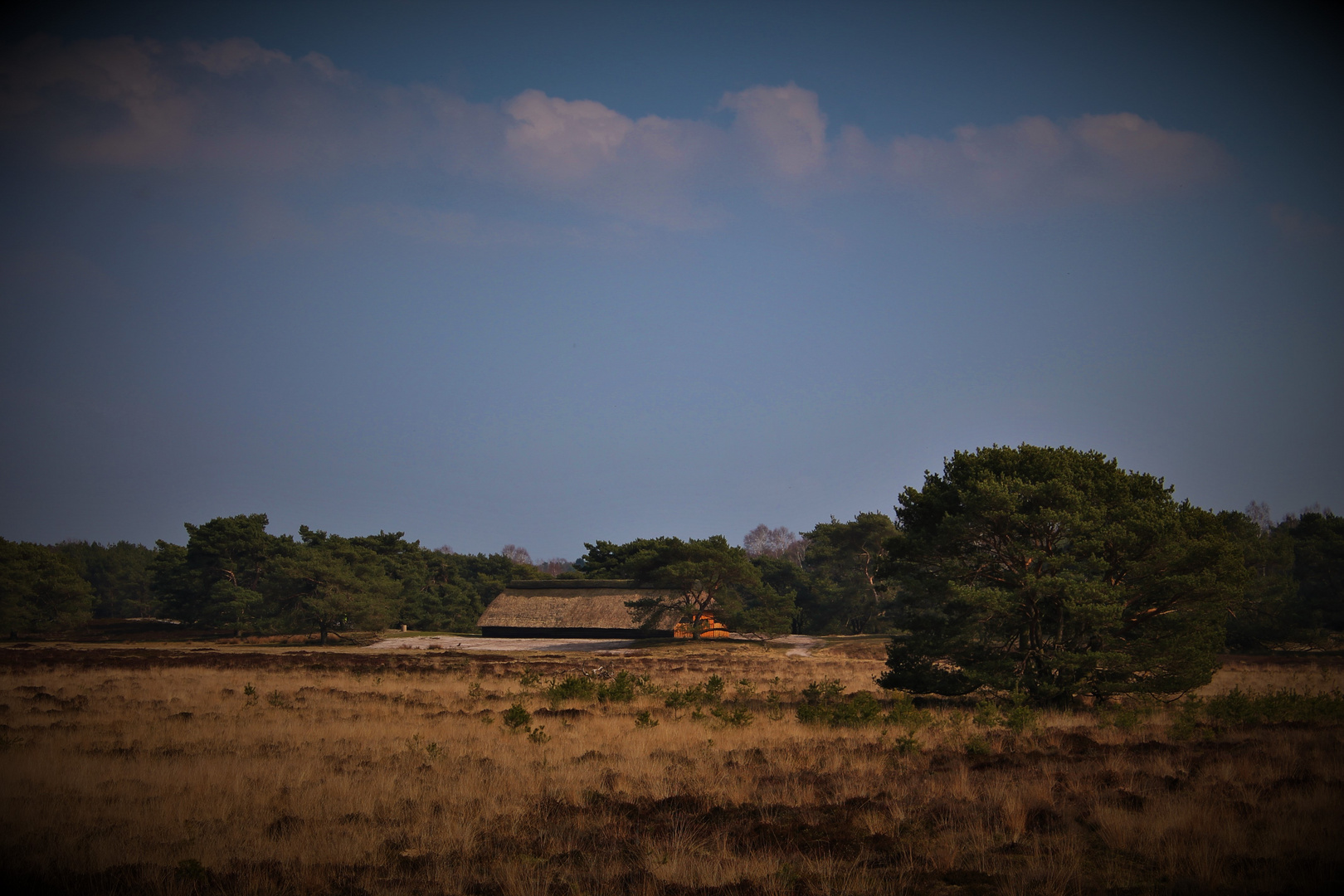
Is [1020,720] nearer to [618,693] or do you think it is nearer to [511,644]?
[618,693]

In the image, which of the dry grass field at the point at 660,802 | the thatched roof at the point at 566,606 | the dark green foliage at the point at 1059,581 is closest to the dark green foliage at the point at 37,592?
the thatched roof at the point at 566,606

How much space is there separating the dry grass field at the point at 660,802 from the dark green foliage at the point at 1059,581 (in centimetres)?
145

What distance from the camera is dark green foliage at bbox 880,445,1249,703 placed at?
687 inches

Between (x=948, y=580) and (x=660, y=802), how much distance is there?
11.4 m

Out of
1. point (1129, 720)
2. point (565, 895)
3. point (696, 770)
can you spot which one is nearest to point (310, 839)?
point (565, 895)

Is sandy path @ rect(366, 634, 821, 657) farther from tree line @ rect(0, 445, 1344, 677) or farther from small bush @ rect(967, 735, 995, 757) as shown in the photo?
small bush @ rect(967, 735, 995, 757)

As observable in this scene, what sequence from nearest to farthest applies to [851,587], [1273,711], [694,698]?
[1273,711]
[694,698]
[851,587]

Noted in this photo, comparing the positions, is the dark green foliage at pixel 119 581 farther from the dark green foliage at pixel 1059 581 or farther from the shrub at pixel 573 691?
the dark green foliage at pixel 1059 581

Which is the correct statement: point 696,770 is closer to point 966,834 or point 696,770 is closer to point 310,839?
point 966,834

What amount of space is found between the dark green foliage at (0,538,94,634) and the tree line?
167 millimetres

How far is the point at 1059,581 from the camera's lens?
1734cm

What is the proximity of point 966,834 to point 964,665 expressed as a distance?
11676 millimetres

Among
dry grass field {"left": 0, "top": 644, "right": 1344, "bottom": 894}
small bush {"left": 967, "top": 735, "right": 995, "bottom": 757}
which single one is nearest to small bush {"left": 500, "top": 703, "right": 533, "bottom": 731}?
dry grass field {"left": 0, "top": 644, "right": 1344, "bottom": 894}

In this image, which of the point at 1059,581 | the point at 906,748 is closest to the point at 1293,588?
the point at 1059,581
